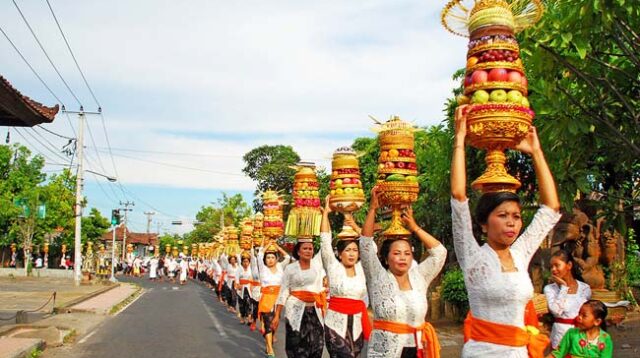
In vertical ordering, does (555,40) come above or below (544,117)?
above

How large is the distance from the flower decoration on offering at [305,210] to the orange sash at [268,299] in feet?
8.31

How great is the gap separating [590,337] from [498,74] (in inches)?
101

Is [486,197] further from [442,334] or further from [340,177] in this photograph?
[442,334]

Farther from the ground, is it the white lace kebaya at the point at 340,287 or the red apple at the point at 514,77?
the red apple at the point at 514,77

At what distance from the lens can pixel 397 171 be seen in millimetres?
5578

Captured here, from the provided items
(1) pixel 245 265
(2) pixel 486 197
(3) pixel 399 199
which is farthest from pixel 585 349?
(1) pixel 245 265

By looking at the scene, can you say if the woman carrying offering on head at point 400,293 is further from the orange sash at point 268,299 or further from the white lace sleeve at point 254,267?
the white lace sleeve at point 254,267

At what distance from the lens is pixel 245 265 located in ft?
51.2

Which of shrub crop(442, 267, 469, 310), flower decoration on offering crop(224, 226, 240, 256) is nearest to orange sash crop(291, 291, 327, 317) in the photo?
shrub crop(442, 267, 469, 310)

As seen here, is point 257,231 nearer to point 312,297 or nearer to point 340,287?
point 312,297

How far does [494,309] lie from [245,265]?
40.6 ft

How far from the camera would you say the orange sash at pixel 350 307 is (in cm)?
719

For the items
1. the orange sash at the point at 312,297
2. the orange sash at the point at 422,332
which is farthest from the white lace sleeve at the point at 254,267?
the orange sash at the point at 422,332

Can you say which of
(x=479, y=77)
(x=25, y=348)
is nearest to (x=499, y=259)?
(x=479, y=77)
